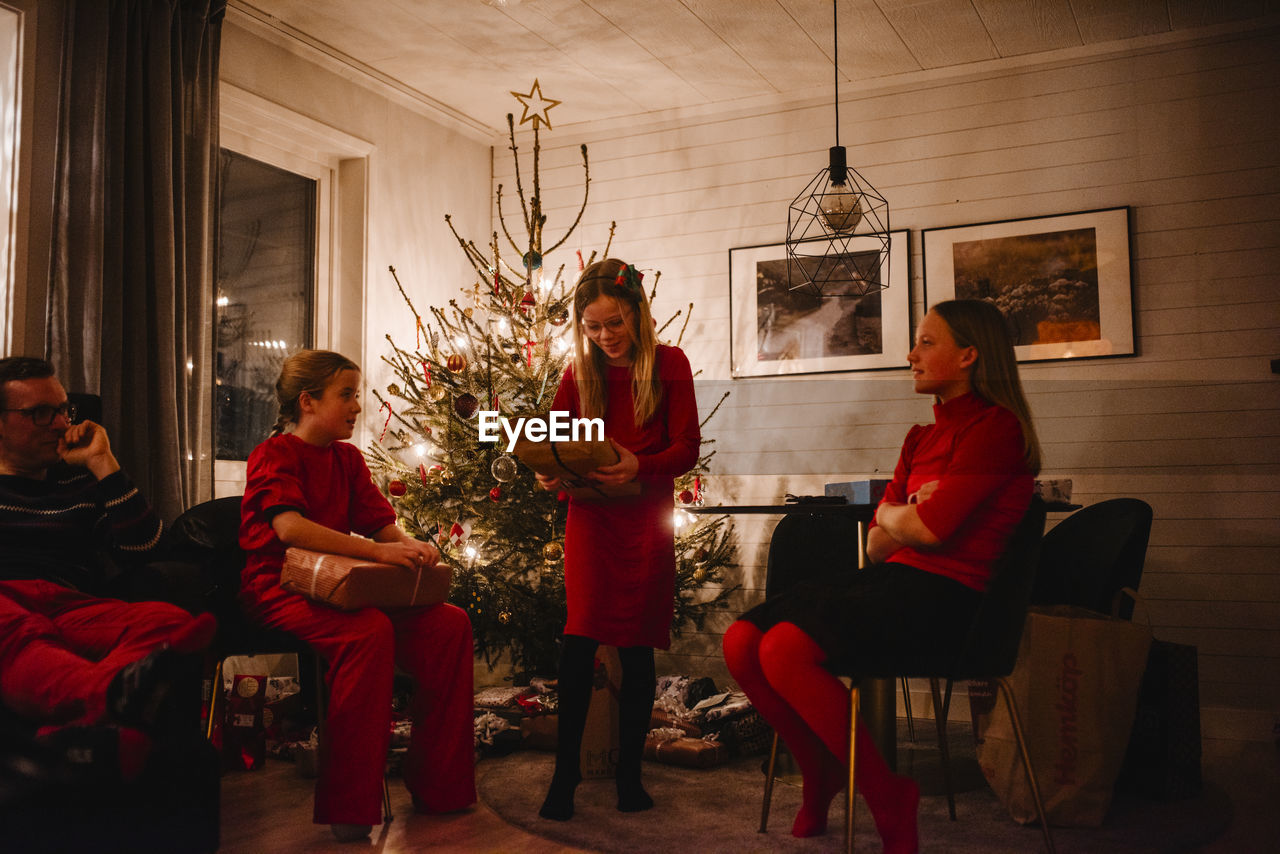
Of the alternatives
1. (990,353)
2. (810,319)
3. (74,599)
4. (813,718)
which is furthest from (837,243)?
(74,599)

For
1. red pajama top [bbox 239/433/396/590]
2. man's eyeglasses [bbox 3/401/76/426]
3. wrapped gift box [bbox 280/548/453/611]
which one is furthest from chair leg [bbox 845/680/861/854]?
man's eyeglasses [bbox 3/401/76/426]

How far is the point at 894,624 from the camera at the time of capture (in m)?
1.98

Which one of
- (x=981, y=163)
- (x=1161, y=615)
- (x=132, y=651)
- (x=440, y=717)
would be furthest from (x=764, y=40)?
(x=132, y=651)

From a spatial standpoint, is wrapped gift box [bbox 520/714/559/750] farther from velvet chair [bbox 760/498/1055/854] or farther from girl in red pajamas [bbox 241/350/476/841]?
velvet chair [bbox 760/498/1055/854]

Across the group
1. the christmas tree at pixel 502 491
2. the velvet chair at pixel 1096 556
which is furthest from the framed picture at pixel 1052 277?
the christmas tree at pixel 502 491

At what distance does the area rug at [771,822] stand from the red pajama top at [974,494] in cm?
68

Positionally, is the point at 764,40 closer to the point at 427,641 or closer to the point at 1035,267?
the point at 1035,267

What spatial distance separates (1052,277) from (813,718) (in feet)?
8.86

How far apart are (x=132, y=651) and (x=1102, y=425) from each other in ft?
11.2

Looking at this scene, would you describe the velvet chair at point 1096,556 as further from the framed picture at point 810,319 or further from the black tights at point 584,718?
the framed picture at point 810,319

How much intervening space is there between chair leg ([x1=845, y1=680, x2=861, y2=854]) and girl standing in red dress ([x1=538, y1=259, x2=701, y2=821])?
68cm

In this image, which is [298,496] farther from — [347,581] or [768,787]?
[768,787]

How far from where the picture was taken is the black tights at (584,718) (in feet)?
8.00

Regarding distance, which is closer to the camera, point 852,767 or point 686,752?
point 852,767
